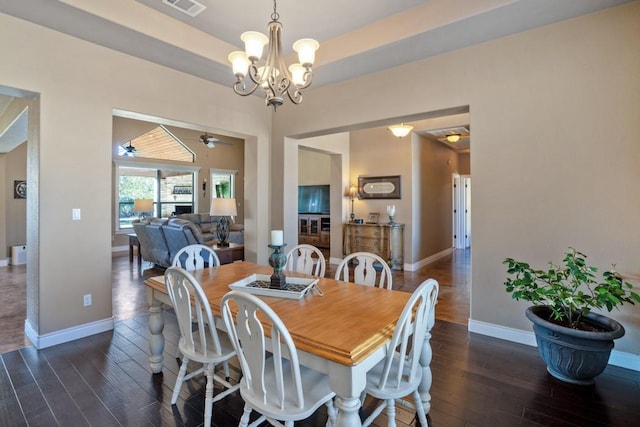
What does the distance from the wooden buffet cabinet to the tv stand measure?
1863 millimetres

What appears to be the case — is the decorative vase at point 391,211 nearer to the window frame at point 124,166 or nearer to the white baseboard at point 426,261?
the white baseboard at point 426,261

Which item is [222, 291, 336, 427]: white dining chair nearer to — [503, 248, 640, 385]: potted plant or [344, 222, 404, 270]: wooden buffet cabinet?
[503, 248, 640, 385]: potted plant

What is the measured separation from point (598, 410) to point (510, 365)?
1.96 ft

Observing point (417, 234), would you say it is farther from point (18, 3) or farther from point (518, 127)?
point (18, 3)

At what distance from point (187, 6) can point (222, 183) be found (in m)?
7.95

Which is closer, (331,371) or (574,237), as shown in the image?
(331,371)

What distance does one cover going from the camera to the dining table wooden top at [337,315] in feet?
4.35

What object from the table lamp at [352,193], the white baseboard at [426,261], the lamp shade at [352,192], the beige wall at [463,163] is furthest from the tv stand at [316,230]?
the beige wall at [463,163]

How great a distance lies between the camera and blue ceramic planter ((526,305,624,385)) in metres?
2.17

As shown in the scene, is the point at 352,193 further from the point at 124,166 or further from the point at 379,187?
the point at 124,166

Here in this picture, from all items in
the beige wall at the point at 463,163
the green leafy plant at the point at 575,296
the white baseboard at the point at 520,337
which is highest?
the beige wall at the point at 463,163

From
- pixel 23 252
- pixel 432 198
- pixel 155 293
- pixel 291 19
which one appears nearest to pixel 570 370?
pixel 155 293

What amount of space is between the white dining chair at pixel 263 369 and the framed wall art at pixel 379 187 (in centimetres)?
505

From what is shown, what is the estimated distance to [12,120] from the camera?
4.16m
